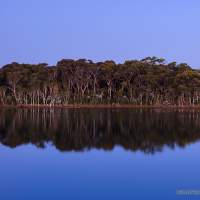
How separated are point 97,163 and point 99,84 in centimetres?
6433

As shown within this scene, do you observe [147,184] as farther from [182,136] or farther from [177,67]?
[177,67]

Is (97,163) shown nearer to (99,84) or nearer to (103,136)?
(103,136)

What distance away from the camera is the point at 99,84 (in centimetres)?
8475

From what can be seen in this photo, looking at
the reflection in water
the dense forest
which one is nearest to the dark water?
the reflection in water

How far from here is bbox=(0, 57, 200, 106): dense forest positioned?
258ft

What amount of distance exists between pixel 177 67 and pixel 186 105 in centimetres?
789

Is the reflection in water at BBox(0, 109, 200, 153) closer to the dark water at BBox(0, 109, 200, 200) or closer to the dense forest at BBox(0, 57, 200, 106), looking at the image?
the dark water at BBox(0, 109, 200, 200)

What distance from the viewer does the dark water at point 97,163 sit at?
15.3 m

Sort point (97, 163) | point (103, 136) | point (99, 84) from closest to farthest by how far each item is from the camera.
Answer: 1. point (97, 163)
2. point (103, 136)
3. point (99, 84)

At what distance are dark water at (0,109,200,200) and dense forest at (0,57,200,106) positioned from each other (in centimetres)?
4315

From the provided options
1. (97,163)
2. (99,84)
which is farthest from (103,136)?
(99,84)

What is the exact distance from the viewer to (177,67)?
85625 mm

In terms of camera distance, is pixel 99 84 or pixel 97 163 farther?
pixel 99 84

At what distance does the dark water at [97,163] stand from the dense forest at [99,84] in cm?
4315
